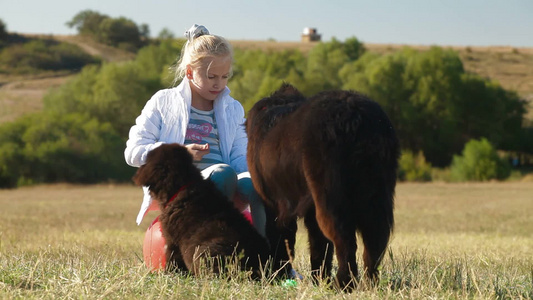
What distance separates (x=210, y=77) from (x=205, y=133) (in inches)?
23.0

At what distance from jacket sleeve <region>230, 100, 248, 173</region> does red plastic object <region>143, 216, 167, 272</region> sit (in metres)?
0.99

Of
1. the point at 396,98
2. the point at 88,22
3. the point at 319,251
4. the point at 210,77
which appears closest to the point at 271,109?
the point at 319,251

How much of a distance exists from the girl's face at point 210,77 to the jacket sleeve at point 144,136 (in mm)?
391

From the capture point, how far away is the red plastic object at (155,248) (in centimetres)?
584

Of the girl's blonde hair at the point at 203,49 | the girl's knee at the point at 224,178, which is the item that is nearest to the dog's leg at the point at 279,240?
the girl's knee at the point at 224,178

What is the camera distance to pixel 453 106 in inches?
2496

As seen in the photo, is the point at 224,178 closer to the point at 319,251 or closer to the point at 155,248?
the point at 155,248

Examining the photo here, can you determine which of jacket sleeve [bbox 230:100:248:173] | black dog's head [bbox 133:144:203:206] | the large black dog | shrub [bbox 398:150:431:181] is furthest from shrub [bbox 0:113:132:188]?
the large black dog

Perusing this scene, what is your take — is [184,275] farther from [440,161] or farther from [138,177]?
[440,161]

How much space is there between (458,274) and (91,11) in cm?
11122

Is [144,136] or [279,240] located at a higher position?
[144,136]

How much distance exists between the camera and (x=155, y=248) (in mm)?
6047

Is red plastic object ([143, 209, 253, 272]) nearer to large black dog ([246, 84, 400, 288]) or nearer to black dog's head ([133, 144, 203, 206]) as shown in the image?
black dog's head ([133, 144, 203, 206])

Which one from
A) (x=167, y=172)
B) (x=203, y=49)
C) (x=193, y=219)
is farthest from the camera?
(x=203, y=49)
